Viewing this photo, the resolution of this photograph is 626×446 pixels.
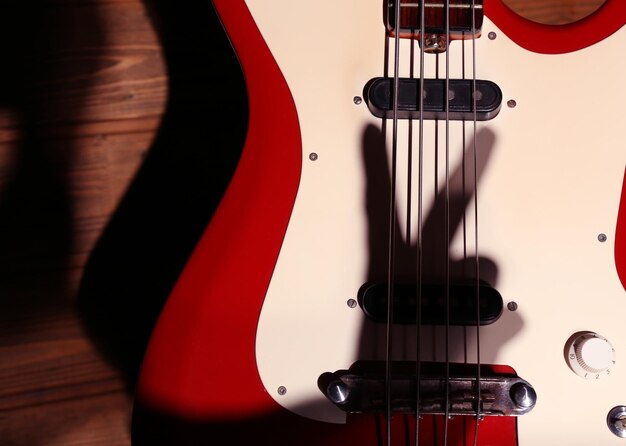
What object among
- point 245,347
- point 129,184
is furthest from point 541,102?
point 129,184

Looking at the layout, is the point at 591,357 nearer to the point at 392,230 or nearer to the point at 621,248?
the point at 621,248

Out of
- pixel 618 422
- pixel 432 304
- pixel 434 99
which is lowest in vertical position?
pixel 618 422

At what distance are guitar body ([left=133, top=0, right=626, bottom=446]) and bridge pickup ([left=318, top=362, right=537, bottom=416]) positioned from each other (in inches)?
0.9

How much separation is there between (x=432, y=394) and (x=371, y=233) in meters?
0.16

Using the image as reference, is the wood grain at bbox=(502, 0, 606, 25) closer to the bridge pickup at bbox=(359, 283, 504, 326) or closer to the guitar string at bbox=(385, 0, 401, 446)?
the guitar string at bbox=(385, 0, 401, 446)

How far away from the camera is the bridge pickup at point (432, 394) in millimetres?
515

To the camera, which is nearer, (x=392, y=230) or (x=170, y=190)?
(x=392, y=230)

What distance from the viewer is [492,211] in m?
0.57

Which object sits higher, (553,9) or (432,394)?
(553,9)

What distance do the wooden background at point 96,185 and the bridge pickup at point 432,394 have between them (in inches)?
17.1

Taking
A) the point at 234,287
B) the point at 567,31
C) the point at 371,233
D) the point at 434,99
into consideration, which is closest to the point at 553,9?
the point at 567,31

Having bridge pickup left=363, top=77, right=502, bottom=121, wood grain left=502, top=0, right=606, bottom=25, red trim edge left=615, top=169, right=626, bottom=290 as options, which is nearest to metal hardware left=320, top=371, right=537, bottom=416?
red trim edge left=615, top=169, right=626, bottom=290

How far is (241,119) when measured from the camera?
2.96 feet

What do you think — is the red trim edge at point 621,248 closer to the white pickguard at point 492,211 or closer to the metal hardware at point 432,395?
the white pickguard at point 492,211
